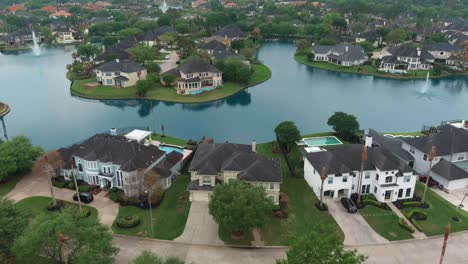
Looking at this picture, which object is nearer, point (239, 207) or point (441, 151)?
point (239, 207)

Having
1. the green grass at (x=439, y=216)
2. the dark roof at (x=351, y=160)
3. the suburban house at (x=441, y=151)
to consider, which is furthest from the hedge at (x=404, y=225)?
the suburban house at (x=441, y=151)

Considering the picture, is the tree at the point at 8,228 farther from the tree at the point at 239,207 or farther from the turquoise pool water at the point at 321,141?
the turquoise pool water at the point at 321,141

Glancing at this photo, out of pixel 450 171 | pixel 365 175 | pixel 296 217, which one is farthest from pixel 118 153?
pixel 450 171

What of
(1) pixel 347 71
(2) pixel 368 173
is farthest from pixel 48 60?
(2) pixel 368 173

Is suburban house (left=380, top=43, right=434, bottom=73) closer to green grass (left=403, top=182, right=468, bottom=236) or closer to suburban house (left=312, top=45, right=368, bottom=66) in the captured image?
A: suburban house (left=312, top=45, right=368, bottom=66)

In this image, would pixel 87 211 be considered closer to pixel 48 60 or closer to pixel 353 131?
pixel 353 131

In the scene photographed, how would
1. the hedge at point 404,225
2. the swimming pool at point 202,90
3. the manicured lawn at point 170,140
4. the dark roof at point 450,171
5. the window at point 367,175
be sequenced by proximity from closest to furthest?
the hedge at point 404,225, the window at point 367,175, the dark roof at point 450,171, the manicured lawn at point 170,140, the swimming pool at point 202,90

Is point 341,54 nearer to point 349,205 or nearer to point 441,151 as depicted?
point 441,151
